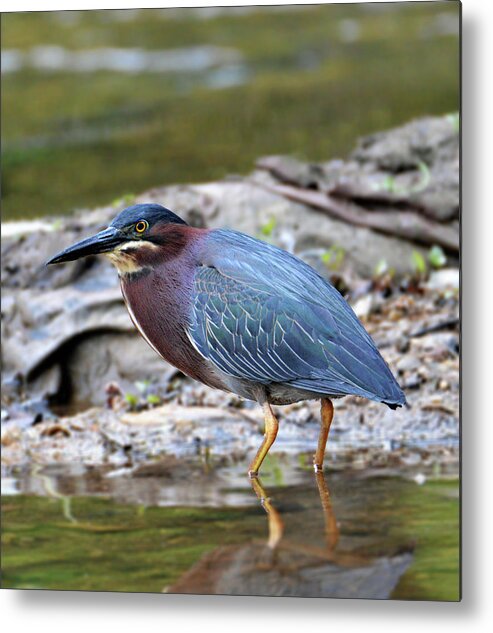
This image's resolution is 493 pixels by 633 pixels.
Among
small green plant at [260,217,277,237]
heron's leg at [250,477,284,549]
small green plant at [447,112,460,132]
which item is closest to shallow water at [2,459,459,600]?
heron's leg at [250,477,284,549]

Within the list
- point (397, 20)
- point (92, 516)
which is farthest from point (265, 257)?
point (397, 20)

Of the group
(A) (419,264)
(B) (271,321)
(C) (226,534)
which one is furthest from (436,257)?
(B) (271,321)

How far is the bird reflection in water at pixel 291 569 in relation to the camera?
3.34 metres

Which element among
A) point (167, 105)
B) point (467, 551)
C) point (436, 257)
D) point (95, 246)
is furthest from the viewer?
point (167, 105)

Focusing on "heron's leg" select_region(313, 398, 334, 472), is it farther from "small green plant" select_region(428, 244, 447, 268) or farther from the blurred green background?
the blurred green background

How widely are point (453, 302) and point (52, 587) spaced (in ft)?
5.16

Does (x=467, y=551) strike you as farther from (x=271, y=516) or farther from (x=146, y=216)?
(x=146, y=216)

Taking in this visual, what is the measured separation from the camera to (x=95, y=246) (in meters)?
2.88

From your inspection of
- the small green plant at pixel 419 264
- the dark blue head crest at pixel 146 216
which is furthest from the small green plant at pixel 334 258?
the dark blue head crest at pixel 146 216

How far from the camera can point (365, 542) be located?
3348 millimetres

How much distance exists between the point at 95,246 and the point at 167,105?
7.10ft

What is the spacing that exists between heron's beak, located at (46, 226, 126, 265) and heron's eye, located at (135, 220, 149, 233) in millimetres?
36

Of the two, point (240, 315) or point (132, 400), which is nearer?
point (240, 315)

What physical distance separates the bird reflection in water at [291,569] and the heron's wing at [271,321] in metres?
0.55
